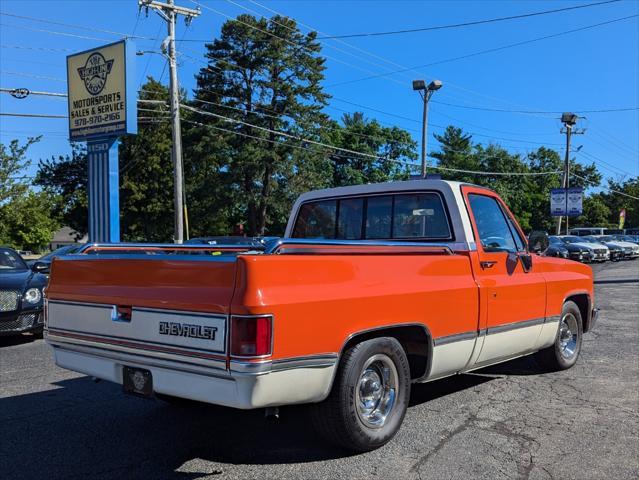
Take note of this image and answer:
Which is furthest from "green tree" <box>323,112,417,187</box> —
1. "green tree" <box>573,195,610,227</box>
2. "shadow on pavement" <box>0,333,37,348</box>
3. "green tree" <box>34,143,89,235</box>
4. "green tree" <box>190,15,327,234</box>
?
"shadow on pavement" <box>0,333,37,348</box>

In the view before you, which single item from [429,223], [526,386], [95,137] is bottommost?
[526,386]

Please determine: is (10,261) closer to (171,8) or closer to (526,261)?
(526,261)

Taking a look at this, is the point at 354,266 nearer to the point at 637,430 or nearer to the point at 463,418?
the point at 463,418

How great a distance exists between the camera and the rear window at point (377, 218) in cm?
510

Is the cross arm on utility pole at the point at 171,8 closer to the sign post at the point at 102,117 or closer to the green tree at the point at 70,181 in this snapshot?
the sign post at the point at 102,117

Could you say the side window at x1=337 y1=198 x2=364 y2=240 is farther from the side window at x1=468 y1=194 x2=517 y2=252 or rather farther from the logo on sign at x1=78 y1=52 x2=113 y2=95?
the logo on sign at x1=78 y1=52 x2=113 y2=95

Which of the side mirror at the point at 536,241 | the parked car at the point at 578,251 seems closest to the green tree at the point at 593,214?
the parked car at the point at 578,251

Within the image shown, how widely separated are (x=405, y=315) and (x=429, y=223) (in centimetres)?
133

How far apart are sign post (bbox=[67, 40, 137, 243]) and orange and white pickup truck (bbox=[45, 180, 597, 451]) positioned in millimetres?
11664

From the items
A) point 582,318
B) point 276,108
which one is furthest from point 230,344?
point 276,108

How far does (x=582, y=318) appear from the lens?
22.6 feet

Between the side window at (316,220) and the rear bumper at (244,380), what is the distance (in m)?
2.35

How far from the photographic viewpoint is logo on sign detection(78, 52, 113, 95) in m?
16.0

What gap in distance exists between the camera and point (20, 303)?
832cm
